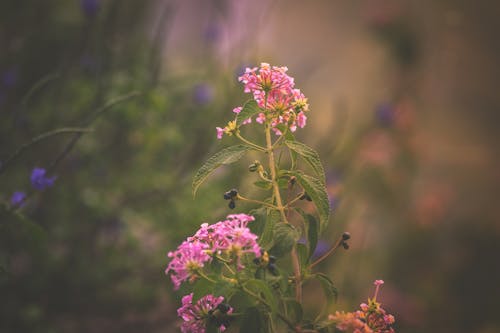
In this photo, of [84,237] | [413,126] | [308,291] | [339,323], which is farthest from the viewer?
[413,126]

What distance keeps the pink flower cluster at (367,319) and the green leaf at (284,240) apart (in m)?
0.09

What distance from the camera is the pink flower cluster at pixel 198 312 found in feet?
1.61

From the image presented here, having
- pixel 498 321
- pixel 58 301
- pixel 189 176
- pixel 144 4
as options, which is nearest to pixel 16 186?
pixel 58 301

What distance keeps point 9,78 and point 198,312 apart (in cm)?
88

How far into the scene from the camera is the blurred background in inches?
42.1

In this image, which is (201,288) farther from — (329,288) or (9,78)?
(9,78)

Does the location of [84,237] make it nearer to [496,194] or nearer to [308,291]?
[308,291]

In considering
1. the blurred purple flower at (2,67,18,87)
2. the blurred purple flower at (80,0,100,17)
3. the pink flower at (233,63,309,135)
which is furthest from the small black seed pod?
the blurred purple flower at (2,67,18,87)

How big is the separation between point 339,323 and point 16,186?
90 cm

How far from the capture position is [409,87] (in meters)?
2.42

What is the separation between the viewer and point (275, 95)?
56 cm

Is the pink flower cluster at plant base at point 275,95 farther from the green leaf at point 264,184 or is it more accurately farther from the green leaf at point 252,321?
the green leaf at point 252,321

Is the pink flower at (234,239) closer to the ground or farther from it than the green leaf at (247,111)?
closer to the ground

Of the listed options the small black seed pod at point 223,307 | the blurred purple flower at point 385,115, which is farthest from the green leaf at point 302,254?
the blurred purple flower at point 385,115
